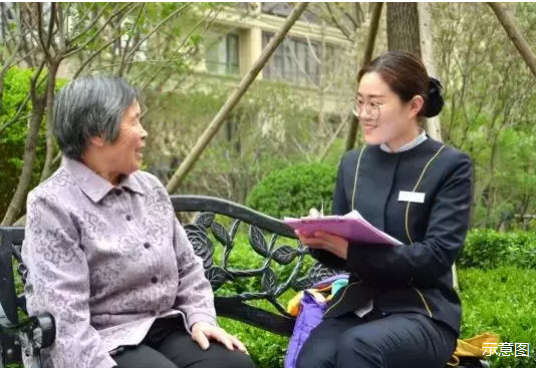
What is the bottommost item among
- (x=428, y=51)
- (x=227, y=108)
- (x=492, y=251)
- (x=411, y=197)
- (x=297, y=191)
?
(x=492, y=251)

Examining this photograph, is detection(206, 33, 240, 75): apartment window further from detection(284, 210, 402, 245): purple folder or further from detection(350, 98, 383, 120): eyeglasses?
detection(284, 210, 402, 245): purple folder

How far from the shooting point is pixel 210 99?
63.4 ft

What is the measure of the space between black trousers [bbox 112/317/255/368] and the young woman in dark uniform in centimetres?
34

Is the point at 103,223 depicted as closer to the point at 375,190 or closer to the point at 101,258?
the point at 101,258

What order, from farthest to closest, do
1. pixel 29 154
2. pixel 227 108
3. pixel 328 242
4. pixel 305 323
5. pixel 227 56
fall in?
1. pixel 227 56
2. pixel 227 108
3. pixel 29 154
4. pixel 305 323
5. pixel 328 242

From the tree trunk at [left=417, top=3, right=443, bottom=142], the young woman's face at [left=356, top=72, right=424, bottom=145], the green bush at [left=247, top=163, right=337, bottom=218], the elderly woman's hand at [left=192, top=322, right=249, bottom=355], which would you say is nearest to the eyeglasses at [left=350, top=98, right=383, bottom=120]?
the young woman's face at [left=356, top=72, right=424, bottom=145]

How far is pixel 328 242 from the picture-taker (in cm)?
296

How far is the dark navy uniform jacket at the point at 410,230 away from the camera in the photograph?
2889 mm

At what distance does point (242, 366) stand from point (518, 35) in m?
3.22

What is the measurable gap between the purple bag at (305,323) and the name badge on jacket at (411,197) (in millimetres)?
502

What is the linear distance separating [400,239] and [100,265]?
1.05 meters

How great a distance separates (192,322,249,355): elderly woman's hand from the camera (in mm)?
2811

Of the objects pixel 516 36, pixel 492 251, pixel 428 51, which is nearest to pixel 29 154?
pixel 428 51

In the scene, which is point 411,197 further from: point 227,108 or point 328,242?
point 227,108
